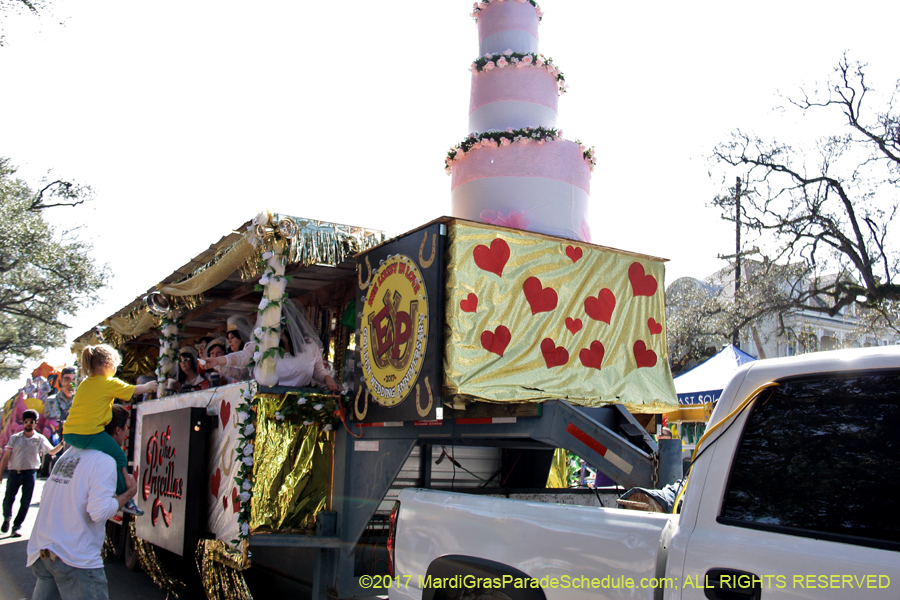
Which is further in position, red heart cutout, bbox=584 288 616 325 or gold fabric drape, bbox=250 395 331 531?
gold fabric drape, bbox=250 395 331 531

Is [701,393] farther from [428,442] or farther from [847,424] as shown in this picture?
[847,424]

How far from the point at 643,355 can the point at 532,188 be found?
75.1 inches

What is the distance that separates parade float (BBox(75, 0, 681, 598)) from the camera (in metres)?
5.20

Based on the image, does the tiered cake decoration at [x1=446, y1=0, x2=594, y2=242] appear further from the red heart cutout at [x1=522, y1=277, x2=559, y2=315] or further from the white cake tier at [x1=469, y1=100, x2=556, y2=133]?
the red heart cutout at [x1=522, y1=277, x2=559, y2=315]

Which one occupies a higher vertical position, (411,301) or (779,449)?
(411,301)

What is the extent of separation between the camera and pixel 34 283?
29438 mm

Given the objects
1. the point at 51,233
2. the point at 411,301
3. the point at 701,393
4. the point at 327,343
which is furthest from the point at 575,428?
the point at 51,233

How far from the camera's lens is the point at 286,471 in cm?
634

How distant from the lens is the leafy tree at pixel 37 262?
26578 mm

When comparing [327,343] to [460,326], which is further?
[327,343]

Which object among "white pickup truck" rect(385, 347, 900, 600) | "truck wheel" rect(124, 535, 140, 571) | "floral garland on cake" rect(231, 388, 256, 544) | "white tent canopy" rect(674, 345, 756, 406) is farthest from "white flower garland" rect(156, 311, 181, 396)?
"white tent canopy" rect(674, 345, 756, 406)

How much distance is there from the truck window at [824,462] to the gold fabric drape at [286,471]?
4.74m

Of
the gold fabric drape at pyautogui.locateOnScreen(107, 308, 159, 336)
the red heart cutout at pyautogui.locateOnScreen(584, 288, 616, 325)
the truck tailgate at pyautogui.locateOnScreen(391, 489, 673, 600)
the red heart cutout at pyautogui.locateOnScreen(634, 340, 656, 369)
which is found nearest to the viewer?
the truck tailgate at pyautogui.locateOnScreen(391, 489, 673, 600)

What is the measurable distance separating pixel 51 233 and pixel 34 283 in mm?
2737
